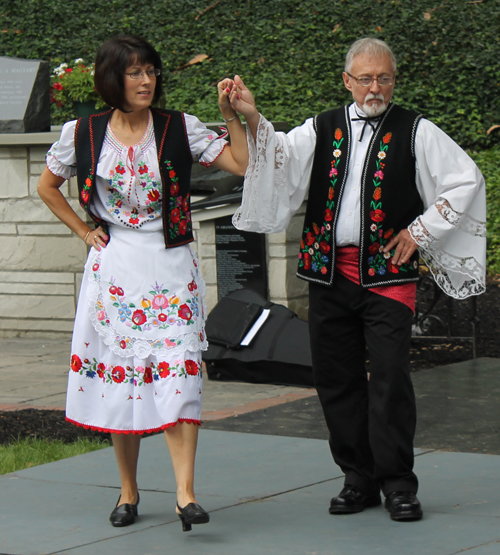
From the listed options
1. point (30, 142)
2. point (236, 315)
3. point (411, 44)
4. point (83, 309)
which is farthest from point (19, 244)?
point (411, 44)

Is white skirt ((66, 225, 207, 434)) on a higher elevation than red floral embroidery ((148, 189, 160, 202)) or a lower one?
lower

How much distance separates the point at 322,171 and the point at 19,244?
5877 mm

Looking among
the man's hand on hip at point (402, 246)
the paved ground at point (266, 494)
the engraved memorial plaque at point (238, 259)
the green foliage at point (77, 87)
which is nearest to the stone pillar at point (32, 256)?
the green foliage at point (77, 87)

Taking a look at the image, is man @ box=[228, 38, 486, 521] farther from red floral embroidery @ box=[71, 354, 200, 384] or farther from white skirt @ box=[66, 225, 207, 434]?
red floral embroidery @ box=[71, 354, 200, 384]

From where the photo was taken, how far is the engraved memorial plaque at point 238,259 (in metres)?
8.29

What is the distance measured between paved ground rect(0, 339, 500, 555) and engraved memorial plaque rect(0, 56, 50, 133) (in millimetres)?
3877

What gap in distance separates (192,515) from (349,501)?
2.34 feet

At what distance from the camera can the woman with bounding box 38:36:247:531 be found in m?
4.03

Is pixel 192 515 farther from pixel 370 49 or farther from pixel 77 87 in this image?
pixel 77 87

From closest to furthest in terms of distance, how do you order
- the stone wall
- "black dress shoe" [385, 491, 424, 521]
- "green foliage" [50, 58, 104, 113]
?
"black dress shoe" [385, 491, 424, 521] < the stone wall < "green foliage" [50, 58, 104, 113]

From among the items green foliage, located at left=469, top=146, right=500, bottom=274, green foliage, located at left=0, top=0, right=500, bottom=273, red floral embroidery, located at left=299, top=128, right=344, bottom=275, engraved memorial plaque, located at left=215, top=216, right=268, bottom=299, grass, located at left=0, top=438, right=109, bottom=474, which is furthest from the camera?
green foliage, located at left=0, top=0, right=500, bottom=273

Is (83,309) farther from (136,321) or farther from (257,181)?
(257,181)

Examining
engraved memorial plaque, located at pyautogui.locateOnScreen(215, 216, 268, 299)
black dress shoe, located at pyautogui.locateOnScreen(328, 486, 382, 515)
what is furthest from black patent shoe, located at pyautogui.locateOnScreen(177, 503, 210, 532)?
engraved memorial plaque, located at pyautogui.locateOnScreen(215, 216, 268, 299)

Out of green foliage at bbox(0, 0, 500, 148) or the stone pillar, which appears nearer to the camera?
the stone pillar
